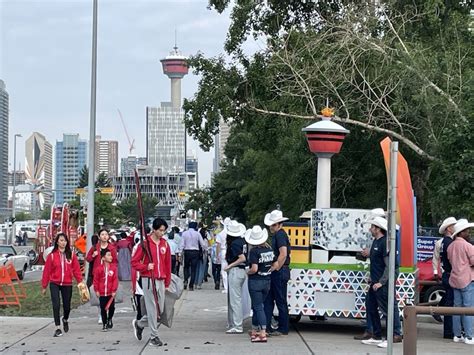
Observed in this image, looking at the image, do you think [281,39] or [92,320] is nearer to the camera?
[92,320]

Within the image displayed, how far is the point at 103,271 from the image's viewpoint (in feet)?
45.4

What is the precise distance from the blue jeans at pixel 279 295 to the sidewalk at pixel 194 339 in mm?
382

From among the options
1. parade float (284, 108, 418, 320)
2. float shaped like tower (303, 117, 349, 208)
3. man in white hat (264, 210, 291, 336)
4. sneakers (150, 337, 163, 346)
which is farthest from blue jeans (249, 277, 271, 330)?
float shaped like tower (303, 117, 349, 208)

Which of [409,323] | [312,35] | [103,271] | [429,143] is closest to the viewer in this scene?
[409,323]

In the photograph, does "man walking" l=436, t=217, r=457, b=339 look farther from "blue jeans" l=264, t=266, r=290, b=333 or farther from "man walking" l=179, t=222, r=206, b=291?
"man walking" l=179, t=222, r=206, b=291

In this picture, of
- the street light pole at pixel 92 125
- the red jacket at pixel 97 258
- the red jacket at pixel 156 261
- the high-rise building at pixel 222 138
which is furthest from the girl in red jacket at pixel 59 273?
the high-rise building at pixel 222 138

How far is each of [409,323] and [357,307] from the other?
174 inches

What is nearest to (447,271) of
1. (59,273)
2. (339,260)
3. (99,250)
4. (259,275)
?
(339,260)

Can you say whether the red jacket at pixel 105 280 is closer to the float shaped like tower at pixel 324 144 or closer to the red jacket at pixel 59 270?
the red jacket at pixel 59 270

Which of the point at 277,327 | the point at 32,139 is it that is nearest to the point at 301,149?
the point at 277,327

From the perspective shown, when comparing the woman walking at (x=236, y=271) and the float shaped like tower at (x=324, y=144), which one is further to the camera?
the float shaped like tower at (x=324, y=144)

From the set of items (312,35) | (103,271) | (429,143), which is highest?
(312,35)

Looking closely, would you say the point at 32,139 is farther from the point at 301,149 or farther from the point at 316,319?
the point at 316,319

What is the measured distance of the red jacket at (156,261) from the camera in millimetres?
12008
